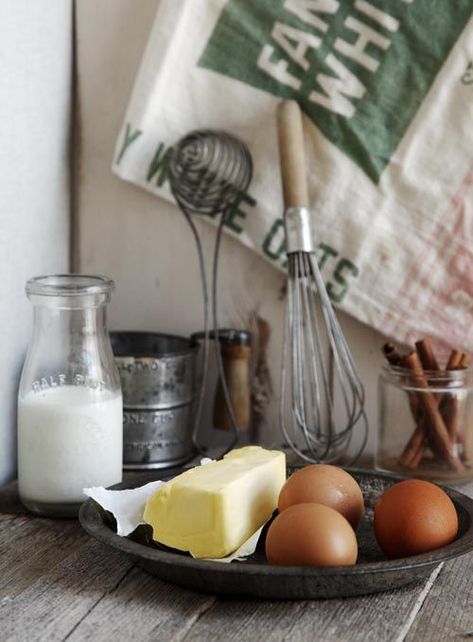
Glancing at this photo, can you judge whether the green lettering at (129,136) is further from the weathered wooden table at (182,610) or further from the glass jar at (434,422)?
the weathered wooden table at (182,610)

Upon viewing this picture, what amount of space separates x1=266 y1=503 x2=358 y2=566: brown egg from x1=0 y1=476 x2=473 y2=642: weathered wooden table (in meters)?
0.04

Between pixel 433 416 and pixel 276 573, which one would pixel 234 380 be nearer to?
pixel 433 416

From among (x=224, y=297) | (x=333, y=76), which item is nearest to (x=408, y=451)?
(x=224, y=297)

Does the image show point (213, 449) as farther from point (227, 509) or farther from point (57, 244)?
point (227, 509)

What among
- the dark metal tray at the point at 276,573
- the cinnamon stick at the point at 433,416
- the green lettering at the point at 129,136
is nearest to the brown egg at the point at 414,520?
the dark metal tray at the point at 276,573

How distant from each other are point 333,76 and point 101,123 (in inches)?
10.6

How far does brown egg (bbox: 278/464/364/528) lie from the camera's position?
713 millimetres

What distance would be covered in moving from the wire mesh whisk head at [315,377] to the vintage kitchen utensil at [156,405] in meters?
0.10

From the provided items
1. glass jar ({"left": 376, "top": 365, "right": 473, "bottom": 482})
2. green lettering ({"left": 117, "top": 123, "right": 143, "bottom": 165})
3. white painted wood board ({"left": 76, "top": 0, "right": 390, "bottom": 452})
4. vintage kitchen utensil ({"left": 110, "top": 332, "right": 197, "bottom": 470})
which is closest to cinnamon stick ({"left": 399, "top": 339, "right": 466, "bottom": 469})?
glass jar ({"left": 376, "top": 365, "right": 473, "bottom": 482})

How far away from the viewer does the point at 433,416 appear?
966mm

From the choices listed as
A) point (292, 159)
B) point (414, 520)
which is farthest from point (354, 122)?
point (414, 520)

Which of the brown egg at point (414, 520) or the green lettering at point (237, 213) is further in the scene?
the green lettering at point (237, 213)

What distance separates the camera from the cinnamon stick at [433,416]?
3.17ft

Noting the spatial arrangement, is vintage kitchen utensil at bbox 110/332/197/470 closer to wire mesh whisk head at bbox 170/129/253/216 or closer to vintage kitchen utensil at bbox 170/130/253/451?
vintage kitchen utensil at bbox 170/130/253/451
